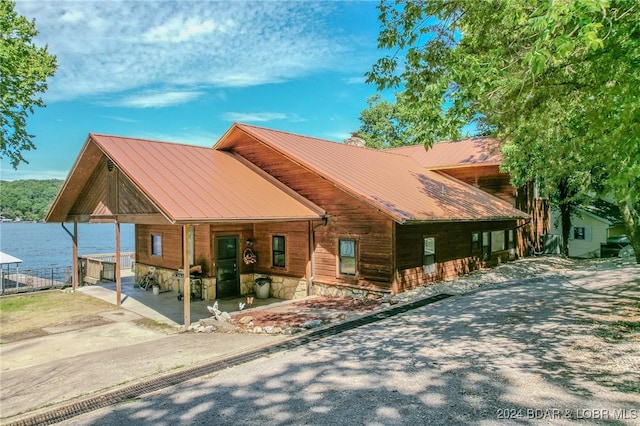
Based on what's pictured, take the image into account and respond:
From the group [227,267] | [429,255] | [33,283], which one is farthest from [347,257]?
[33,283]

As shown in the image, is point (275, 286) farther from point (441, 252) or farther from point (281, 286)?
point (441, 252)

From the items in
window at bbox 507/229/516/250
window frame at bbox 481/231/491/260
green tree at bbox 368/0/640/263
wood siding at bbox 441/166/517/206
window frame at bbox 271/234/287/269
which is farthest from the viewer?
wood siding at bbox 441/166/517/206

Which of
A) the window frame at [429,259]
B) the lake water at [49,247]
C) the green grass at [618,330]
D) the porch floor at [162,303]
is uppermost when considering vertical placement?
the window frame at [429,259]

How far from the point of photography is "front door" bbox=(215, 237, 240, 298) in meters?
14.4

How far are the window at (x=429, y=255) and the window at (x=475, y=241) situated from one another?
356cm

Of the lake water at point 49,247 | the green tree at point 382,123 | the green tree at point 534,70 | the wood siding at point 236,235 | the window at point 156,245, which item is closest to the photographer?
the green tree at point 534,70

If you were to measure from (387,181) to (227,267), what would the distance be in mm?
7175

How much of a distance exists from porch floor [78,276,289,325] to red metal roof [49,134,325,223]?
326cm

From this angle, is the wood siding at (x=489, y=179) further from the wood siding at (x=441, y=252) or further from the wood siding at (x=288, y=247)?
the wood siding at (x=288, y=247)

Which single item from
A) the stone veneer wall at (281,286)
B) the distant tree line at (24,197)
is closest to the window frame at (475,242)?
the stone veneer wall at (281,286)

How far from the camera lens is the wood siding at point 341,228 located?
43.1 ft

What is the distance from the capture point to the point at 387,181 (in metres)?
16.5

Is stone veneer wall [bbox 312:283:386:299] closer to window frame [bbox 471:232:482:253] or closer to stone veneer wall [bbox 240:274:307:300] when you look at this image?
stone veneer wall [bbox 240:274:307:300]

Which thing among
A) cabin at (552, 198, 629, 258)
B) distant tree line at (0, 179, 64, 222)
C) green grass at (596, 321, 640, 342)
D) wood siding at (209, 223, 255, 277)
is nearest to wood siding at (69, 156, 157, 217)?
wood siding at (209, 223, 255, 277)
